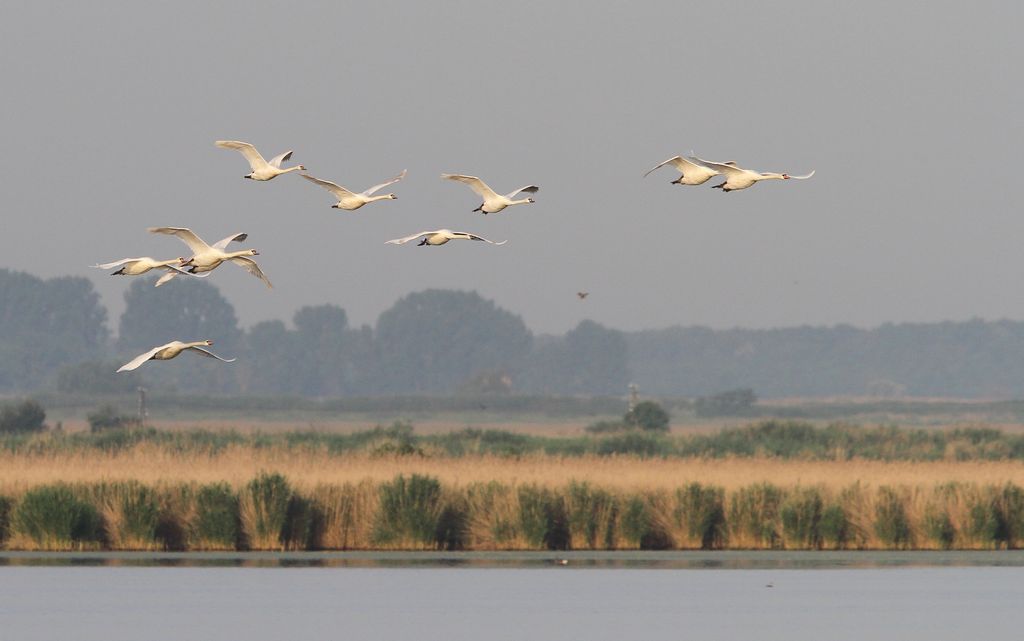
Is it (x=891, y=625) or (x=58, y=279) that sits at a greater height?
(x=58, y=279)

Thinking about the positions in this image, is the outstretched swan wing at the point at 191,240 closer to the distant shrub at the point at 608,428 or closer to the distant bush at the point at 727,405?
the distant shrub at the point at 608,428

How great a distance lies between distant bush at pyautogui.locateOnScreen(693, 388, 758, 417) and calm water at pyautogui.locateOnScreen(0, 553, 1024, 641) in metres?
102

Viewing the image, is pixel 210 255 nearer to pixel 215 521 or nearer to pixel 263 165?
pixel 263 165

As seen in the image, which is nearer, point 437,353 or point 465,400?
point 465,400

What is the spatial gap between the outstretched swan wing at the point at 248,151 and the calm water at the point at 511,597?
5.78 meters

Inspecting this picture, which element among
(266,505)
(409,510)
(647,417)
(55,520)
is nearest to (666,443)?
(647,417)

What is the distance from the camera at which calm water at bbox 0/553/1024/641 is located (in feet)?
76.0

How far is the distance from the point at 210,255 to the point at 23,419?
5787 cm

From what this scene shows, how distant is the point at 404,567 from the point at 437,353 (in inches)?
5713

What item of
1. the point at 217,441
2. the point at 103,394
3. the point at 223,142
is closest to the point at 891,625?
the point at 223,142

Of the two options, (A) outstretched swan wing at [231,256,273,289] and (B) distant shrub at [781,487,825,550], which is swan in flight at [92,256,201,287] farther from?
(B) distant shrub at [781,487,825,550]

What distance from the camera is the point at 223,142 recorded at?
77.4 feet

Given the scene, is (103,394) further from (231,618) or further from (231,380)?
(231,618)

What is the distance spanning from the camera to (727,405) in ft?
441
